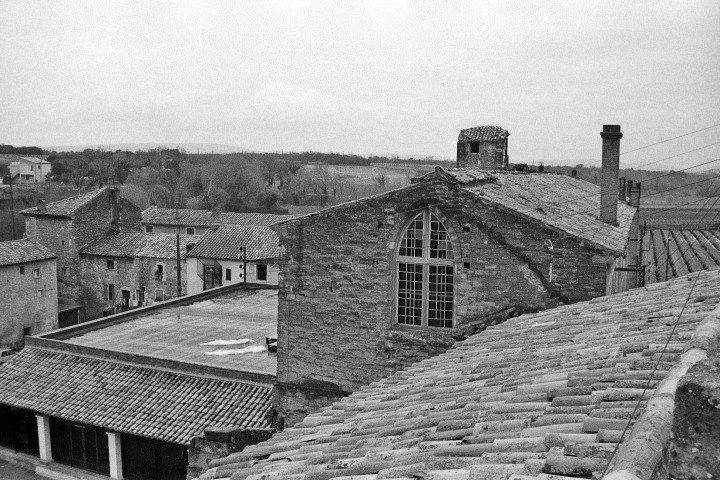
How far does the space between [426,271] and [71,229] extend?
3492 centimetres

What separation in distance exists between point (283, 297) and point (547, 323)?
593cm

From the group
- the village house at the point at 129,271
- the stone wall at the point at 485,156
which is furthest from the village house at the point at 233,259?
the stone wall at the point at 485,156

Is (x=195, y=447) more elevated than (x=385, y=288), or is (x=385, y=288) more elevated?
(x=385, y=288)

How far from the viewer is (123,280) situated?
41.6 m

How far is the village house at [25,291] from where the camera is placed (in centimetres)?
3278

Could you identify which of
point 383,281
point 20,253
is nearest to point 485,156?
point 383,281

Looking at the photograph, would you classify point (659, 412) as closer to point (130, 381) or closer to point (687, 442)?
point (687, 442)

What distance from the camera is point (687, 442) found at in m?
2.55

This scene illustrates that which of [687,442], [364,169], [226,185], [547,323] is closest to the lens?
[687,442]

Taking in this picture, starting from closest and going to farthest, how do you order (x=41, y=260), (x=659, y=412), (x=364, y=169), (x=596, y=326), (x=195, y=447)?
(x=659, y=412) < (x=596, y=326) < (x=195, y=447) < (x=41, y=260) < (x=364, y=169)

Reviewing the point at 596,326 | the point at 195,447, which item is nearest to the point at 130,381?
the point at 195,447

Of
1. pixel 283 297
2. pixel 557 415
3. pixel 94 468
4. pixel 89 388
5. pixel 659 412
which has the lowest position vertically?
pixel 94 468

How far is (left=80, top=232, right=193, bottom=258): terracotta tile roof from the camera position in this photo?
40.9 metres

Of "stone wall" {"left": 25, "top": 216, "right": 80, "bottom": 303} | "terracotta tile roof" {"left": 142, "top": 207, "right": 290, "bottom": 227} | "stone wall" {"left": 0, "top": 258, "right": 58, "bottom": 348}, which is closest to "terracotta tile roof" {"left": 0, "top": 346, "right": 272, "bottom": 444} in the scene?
"stone wall" {"left": 0, "top": 258, "right": 58, "bottom": 348}
